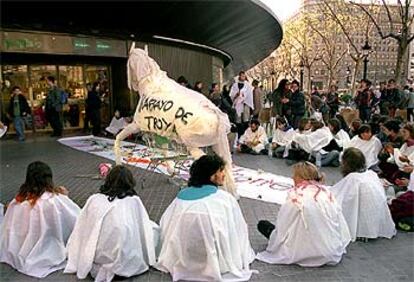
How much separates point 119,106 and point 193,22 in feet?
13.9

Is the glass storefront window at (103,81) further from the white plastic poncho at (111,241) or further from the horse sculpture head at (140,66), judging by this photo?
the white plastic poncho at (111,241)

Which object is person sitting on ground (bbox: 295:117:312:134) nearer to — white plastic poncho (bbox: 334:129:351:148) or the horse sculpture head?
white plastic poncho (bbox: 334:129:351:148)

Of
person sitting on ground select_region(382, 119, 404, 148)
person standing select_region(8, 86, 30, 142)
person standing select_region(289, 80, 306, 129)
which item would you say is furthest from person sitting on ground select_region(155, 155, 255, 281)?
person standing select_region(8, 86, 30, 142)

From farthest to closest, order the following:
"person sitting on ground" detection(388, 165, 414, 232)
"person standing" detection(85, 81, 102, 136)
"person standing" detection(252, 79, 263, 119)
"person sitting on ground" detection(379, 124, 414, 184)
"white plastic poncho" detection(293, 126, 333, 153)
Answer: "person standing" detection(85, 81, 102, 136), "person standing" detection(252, 79, 263, 119), "white plastic poncho" detection(293, 126, 333, 153), "person sitting on ground" detection(379, 124, 414, 184), "person sitting on ground" detection(388, 165, 414, 232)

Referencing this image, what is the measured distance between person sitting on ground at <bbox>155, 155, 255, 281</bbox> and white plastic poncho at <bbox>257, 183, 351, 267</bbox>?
452mm

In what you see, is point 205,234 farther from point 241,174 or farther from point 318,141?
point 318,141

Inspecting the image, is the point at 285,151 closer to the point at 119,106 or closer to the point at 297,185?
the point at 297,185

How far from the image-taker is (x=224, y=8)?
15258 mm

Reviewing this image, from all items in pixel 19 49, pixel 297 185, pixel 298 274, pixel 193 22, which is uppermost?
pixel 193 22

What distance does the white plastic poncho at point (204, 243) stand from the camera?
13.5 ft

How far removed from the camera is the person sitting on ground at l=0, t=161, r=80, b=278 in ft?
15.1

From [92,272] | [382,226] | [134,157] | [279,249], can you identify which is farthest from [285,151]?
[92,272]

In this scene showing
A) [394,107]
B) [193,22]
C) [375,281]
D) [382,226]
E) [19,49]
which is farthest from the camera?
[193,22]

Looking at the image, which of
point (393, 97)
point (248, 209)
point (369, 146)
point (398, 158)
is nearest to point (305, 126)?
point (369, 146)
